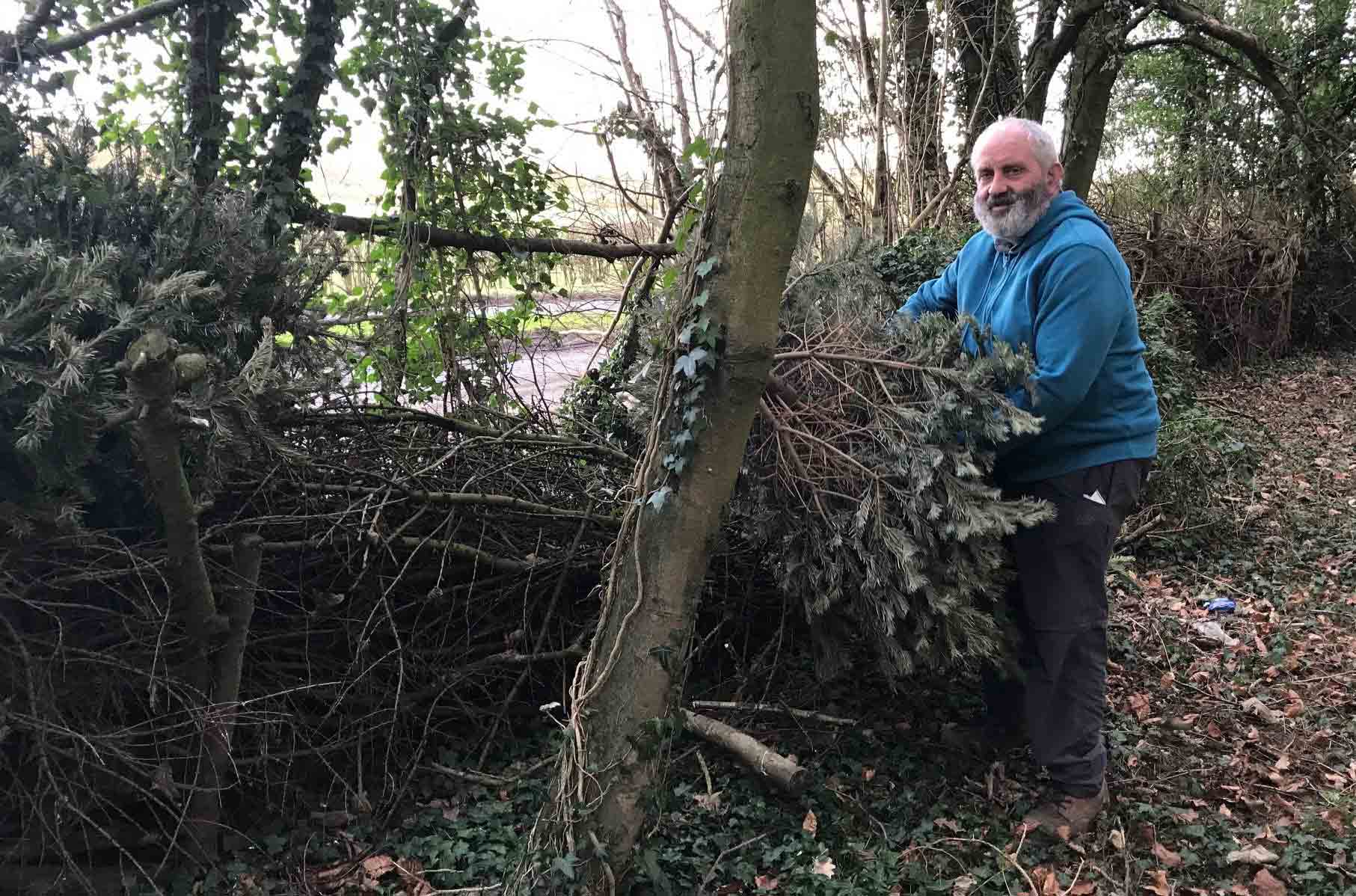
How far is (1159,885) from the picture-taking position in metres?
2.92

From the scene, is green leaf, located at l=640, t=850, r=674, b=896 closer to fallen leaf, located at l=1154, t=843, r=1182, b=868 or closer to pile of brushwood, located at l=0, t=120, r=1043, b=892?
pile of brushwood, located at l=0, t=120, r=1043, b=892

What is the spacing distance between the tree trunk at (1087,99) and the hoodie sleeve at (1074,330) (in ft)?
19.0

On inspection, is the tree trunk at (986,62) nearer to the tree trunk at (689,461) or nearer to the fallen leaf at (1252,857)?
the tree trunk at (689,461)

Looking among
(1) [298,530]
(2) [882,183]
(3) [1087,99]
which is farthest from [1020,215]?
(3) [1087,99]

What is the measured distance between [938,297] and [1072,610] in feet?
4.52

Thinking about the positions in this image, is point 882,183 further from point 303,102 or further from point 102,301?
point 102,301

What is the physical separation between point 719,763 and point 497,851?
93cm

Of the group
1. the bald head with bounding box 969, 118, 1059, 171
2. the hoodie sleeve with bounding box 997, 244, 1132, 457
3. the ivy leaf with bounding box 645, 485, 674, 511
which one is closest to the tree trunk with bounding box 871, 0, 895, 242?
the bald head with bounding box 969, 118, 1059, 171

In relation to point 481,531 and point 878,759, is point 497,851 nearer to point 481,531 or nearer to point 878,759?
point 481,531

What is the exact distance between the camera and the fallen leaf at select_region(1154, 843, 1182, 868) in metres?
3.03

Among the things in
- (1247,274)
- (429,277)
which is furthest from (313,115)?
(1247,274)

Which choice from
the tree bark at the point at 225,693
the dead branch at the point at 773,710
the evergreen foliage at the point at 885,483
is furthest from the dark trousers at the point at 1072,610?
the tree bark at the point at 225,693

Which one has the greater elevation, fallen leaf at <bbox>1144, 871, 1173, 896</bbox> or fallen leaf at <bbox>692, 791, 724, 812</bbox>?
fallen leaf at <bbox>692, 791, 724, 812</bbox>

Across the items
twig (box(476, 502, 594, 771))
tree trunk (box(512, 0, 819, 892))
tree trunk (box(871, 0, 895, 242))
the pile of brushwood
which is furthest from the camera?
tree trunk (box(871, 0, 895, 242))
